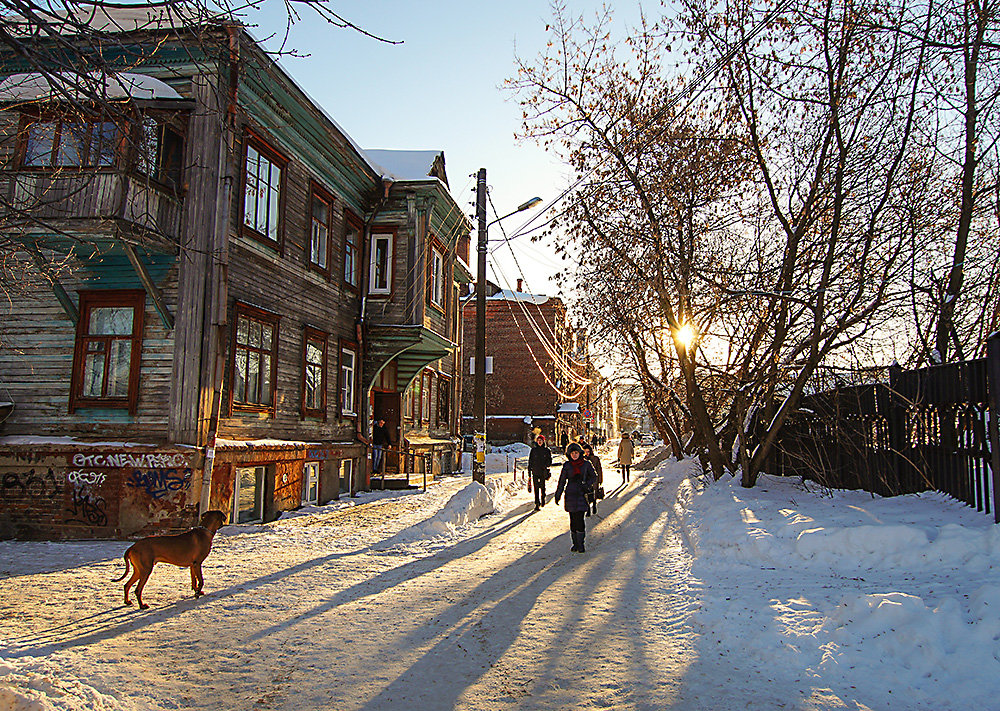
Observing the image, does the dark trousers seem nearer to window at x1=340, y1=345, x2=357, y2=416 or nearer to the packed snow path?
window at x1=340, y1=345, x2=357, y2=416

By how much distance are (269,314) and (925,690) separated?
12941 mm

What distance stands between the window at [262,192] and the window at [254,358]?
1673mm

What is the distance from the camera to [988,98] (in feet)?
35.1

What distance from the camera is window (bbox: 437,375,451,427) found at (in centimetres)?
2870

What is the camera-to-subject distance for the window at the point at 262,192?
14.1m

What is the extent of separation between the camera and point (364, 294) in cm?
1991

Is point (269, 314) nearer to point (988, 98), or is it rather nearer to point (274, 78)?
point (274, 78)

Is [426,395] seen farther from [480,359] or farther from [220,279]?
[220,279]

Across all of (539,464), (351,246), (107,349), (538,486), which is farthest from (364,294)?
(107,349)

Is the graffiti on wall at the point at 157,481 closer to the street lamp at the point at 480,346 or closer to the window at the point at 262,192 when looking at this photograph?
Result: the window at the point at 262,192

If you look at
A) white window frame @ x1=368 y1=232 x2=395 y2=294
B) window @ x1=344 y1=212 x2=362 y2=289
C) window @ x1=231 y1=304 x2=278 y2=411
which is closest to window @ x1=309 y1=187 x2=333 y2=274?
window @ x1=344 y1=212 x2=362 y2=289

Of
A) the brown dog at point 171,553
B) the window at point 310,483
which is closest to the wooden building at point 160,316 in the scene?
the window at point 310,483

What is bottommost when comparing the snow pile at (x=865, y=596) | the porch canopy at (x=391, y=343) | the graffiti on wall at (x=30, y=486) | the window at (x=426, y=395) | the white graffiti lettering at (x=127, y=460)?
the snow pile at (x=865, y=596)

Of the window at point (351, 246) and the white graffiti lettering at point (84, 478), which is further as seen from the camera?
the window at point (351, 246)
